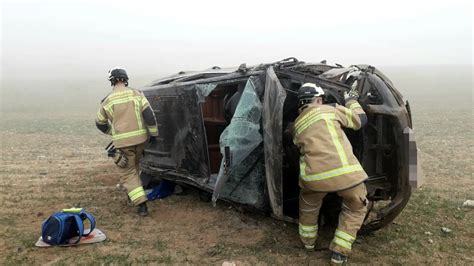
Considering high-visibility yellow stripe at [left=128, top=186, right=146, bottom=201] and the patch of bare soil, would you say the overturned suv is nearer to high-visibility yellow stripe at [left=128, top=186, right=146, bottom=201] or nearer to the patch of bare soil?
the patch of bare soil

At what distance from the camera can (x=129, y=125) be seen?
5.21m

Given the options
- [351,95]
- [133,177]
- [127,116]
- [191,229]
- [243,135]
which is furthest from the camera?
[133,177]

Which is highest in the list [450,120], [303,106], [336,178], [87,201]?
[303,106]

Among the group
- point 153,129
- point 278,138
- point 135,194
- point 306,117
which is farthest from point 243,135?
point 135,194

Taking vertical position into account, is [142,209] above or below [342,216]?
below

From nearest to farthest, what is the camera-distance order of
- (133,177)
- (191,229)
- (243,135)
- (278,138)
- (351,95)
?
(278,138), (351,95), (243,135), (191,229), (133,177)

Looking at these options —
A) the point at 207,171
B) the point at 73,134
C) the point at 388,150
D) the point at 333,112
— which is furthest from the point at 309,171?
the point at 73,134

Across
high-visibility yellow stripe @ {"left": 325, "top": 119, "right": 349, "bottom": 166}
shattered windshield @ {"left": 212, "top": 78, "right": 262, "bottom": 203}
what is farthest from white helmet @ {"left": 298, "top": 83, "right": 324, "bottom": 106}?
shattered windshield @ {"left": 212, "top": 78, "right": 262, "bottom": 203}

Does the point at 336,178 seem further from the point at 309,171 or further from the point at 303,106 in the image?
the point at 303,106

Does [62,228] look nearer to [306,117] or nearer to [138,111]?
[138,111]

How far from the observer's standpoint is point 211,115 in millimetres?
5766

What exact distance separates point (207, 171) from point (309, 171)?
154 centimetres

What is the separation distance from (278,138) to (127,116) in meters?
2.01

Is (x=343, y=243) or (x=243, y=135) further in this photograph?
(x=243, y=135)
